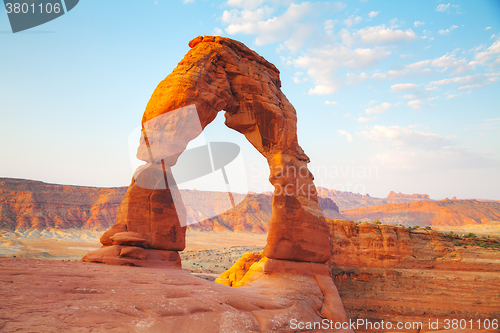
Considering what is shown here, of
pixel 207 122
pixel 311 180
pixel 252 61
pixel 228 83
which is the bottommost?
pixel 311 180

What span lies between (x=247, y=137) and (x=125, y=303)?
9.35 meters

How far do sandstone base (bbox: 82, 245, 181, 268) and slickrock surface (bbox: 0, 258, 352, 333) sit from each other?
940mm

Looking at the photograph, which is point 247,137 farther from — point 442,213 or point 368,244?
point 442,213

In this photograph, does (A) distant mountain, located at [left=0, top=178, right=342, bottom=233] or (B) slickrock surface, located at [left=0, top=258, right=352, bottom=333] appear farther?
(A) distant mountain, located at [left=0, top=178, right=342, bottom=233]

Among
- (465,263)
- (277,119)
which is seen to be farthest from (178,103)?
(465,263)

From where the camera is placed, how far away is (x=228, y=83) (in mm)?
12594

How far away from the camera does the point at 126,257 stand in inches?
363

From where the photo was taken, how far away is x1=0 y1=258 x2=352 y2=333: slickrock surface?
177 inches

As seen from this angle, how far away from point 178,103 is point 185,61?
2296 millimetres

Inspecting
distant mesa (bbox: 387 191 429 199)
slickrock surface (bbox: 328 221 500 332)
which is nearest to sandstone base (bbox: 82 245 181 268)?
slickrock surface (bbox: 328 221 500 332)

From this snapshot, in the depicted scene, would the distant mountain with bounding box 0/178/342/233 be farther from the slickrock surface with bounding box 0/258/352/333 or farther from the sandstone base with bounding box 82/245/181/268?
the slickrock surface with bounding box 0/258/352/333

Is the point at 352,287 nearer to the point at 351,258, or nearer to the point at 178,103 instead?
the point at 351,258

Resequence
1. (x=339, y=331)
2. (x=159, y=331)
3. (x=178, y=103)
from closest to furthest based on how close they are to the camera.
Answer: (x=159, y=331) → (x=339, y=331) → (x=178, y=103)

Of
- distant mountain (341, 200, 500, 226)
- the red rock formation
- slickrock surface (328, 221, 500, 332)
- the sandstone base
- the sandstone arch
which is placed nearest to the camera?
the sandstone base
